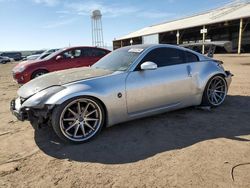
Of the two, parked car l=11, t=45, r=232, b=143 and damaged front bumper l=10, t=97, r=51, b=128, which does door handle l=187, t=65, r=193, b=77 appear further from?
damaged front bumper l=10, t=97, r=51, b=128

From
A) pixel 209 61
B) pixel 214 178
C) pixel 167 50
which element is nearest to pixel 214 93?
pixel 209 61

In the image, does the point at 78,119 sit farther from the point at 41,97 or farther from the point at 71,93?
the point at 41,97

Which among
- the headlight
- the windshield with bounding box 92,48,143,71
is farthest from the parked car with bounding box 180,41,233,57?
the headlight

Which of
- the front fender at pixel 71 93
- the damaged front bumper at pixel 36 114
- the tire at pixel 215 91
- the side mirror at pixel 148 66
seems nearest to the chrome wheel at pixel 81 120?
the front fender at pixel 71 93

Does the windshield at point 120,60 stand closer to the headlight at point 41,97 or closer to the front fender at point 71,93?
the front fender at point 71,93

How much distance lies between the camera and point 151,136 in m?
4.19

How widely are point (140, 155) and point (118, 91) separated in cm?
116

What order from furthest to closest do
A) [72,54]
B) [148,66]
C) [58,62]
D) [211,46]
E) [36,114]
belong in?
[72,54] < [58,62] < [211,46] < [148,66] < [36,114]

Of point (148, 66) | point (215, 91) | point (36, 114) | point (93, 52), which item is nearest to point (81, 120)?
point (36, 114)

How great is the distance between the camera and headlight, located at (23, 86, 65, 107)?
3807 mm

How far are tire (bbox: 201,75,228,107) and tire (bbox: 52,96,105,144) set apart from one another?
8.24 feet

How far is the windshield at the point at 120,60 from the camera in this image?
185 inches

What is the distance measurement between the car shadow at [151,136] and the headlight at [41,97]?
680 millimetres

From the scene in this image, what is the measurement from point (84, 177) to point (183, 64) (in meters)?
3.11
